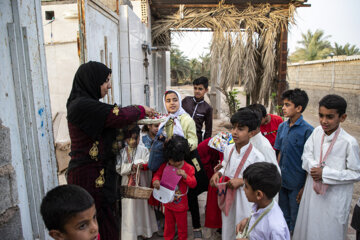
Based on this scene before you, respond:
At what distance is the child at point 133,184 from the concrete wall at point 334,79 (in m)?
12.2

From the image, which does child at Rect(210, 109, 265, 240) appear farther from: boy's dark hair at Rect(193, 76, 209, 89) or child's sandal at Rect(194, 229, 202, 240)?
boy's dark hair at Rect(193, 76, 209, 89)

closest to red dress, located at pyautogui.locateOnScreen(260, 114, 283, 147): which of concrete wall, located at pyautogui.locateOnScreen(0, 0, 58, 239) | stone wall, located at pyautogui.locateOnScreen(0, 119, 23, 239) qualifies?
concrete wall, located at pyautogui.locateOnScreen(0, 0, 58, 239)

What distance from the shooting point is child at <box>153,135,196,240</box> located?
2697mm

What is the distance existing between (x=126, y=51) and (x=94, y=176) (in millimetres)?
2772

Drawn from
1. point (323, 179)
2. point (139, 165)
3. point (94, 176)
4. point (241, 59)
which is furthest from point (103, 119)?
point (241, 59)

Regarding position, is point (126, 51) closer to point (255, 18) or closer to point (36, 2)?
point (36, 2)

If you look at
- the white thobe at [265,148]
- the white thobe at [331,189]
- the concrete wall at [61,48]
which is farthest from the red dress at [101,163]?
the concrete wall at [61,48]

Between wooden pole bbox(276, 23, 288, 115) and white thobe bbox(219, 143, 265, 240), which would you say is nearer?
white thobe bbox(219, 143, 265, 240)

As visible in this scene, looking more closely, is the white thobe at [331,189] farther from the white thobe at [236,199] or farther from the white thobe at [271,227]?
the white thobe at [271,227]

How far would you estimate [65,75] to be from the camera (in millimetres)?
5305

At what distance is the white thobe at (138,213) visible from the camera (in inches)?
114

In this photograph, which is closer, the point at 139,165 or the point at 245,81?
the point at 139,165

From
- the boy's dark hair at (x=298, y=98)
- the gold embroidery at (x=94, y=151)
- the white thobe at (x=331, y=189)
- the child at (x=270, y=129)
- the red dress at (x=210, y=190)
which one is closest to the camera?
the gold embroidery at (x=94, y=151)

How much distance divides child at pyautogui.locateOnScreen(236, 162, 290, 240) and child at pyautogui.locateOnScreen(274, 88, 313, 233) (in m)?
1.30
